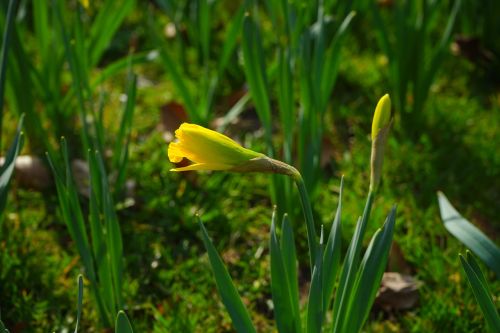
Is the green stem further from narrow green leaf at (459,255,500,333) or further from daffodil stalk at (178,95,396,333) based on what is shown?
narrow green leaf at (459,255,500,333)

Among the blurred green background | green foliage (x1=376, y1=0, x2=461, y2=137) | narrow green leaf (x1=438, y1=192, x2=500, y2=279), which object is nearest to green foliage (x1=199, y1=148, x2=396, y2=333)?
narrow green leaf (x1=438, y1=192, x2=500, y2=279)

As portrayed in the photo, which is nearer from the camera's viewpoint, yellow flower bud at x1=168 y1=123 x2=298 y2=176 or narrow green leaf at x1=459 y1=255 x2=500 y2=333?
yellow flower bud at x1=168 y1=123 x2=298 y2=176

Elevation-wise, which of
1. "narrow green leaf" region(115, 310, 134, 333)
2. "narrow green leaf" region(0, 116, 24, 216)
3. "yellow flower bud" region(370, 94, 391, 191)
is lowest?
"narrow green leaf" region(115, 310, 134, 333)

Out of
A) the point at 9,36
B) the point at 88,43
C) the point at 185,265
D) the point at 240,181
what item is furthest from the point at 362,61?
the point at 9,36

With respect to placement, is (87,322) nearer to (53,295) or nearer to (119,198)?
(53,295)

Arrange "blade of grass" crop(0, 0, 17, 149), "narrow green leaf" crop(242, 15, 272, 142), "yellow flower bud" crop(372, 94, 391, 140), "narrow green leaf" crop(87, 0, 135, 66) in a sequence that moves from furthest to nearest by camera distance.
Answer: "narrow green leaf" crop(87, 0, 135, 66), "narrow green leaf" crop(242, 15, 272, 142), "blade of grass" crop(0, 0, 17, 149), "yellow flower bud" crop(372, 94, 391, 140)

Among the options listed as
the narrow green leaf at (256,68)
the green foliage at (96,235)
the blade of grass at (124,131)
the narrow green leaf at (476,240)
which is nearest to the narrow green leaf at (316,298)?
the narrow green leaf at (476,240)

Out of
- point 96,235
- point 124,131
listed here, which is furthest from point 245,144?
point 96,235
